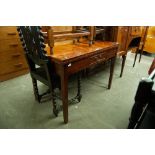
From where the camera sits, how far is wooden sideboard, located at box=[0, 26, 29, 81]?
2211 mm

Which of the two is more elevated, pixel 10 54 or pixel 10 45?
pixel 10 45

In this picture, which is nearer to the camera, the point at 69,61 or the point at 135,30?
the point at 69,61

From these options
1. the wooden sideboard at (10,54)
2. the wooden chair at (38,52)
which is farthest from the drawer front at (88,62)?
the wooden sideboard at (10,54)

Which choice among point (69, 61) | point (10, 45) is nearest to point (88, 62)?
point (69, 61)

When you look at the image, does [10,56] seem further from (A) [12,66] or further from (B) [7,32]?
(B) [7,32]

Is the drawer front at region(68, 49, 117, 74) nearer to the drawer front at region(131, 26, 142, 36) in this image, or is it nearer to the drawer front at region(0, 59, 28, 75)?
the drawer front at region(131, 26, 142, 36)

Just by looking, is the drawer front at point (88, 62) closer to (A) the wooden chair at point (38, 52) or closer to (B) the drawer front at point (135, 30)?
(A) the wooden chair at point (38, 52)

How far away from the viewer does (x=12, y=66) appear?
2.43 meters

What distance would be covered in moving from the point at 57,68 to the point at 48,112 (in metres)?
0.68

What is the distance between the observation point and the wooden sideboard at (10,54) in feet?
7.25

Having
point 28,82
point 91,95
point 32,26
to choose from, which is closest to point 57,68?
point 32,26

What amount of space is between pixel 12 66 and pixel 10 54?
0.69 ft

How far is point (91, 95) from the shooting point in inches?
81.8

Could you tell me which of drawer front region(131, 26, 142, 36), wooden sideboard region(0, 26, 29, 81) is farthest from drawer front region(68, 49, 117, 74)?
wooden sideboard region(0, 26, 29, 81)
